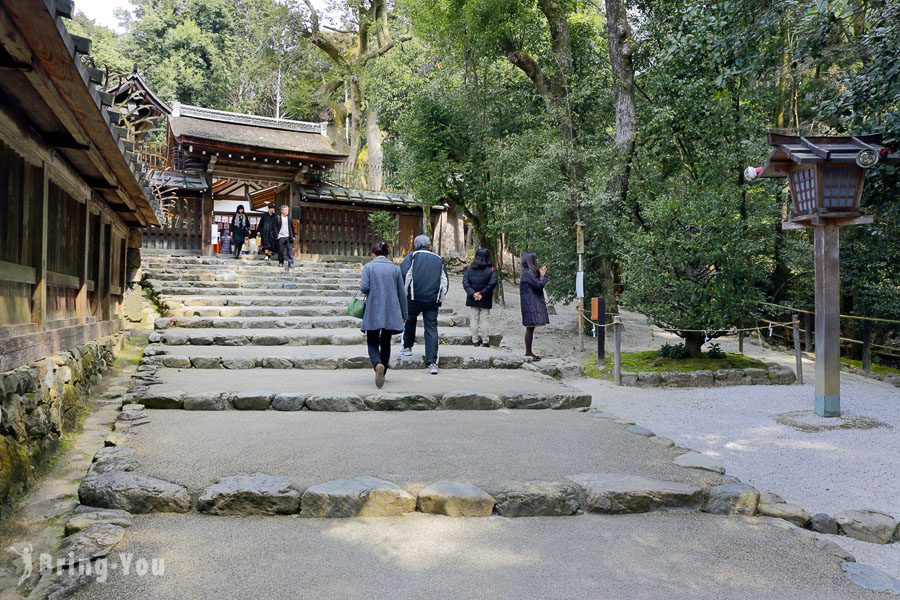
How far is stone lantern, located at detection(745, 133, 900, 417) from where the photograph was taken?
8.19 meters

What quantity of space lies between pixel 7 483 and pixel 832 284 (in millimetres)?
9162

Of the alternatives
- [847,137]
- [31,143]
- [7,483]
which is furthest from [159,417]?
[847,137]

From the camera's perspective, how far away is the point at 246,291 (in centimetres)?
1459

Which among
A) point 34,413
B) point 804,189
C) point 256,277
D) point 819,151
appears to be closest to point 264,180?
point 256,277

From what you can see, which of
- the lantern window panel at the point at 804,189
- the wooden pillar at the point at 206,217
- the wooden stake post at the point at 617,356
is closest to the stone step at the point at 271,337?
the wooden stake post at the point at 617,356

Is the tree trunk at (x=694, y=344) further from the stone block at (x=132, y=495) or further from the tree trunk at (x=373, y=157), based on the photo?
the tree trunk at (x=373, y=157)

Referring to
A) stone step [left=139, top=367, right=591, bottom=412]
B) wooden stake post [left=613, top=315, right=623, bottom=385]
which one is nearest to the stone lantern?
wooden stake post [left=613, top=315, right=623, bottom=385]

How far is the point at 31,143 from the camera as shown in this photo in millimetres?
4805

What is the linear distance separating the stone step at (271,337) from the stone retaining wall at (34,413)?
364 cm

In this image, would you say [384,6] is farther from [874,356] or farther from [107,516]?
[107,516]

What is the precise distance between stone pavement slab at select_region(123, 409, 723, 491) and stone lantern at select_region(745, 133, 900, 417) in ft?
12.5

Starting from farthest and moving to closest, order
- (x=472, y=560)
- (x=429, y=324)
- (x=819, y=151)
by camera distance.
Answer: (x=429, y=324), (x=819, y=151), (x=472, y=560)

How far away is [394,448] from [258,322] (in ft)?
24.4

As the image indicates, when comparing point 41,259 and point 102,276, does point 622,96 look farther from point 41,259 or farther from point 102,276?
point 41,259
